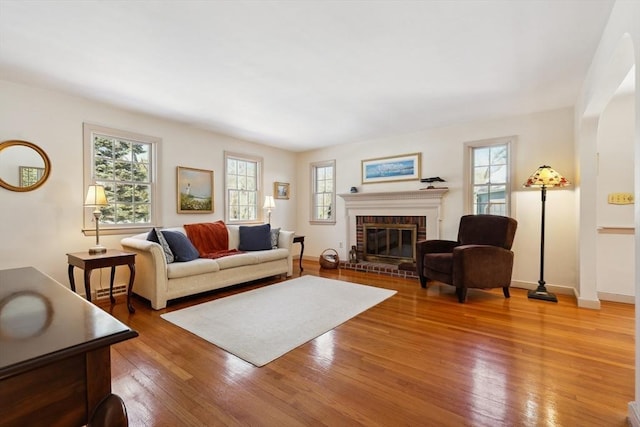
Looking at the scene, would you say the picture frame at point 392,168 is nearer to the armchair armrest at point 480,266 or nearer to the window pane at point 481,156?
the window pane at point 481,156

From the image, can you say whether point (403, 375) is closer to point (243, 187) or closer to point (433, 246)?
point (433, 246)

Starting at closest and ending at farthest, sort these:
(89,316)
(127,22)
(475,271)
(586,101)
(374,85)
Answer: (89,316), (127,22), (586,101), (374,85), (475,271)

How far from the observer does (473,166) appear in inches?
179

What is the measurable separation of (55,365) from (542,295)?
4.39m

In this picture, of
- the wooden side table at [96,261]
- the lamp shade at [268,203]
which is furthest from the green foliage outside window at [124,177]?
the lamp shade at [268,203]

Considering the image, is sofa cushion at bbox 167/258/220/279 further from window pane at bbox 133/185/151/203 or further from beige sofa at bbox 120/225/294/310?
window pane at bbox 133/185/151/203

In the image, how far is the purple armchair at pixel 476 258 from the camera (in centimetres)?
345

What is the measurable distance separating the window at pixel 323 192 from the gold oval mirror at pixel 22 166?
418 centimetres

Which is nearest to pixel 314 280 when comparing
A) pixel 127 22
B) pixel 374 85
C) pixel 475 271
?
pixel 475 271

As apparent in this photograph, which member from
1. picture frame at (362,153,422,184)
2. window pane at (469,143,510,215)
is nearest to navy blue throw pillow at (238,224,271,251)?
picture frame at (362,153,422,184)

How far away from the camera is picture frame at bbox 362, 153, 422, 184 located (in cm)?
503

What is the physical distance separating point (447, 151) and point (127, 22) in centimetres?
425

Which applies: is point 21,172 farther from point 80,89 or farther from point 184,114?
point 184,114

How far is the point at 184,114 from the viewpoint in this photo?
407 centimetres
